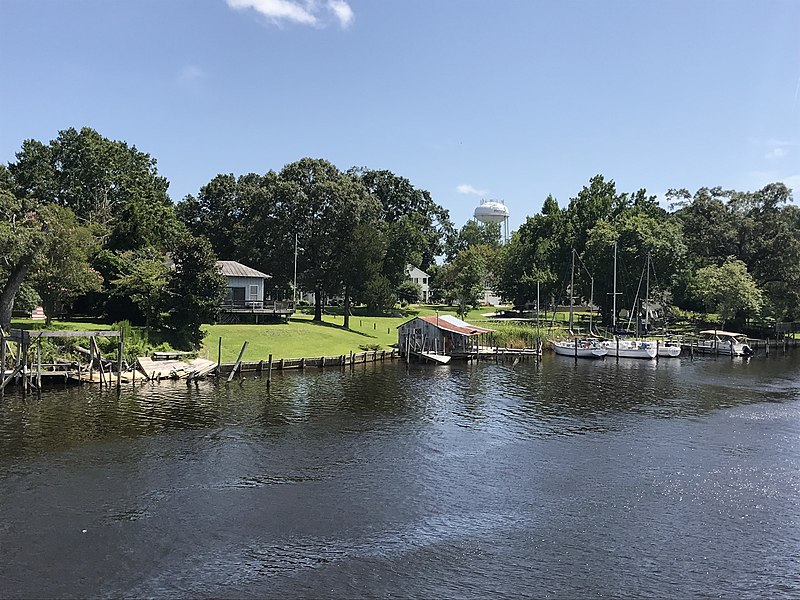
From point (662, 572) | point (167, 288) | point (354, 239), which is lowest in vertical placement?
point (662, 572)

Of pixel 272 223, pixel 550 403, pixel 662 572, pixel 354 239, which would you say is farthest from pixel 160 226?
pixel 662 572

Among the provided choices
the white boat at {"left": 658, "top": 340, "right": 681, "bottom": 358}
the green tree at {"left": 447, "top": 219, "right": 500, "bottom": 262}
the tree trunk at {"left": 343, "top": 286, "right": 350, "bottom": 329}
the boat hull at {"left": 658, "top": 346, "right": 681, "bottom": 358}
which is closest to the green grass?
the tree trunk at {"left": 343, "top": 286, "right": 350, "bottom": 329}

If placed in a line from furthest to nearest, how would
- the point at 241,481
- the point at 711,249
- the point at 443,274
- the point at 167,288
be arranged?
1. the point at 443,274
2. the point at 711,249
3. the point at 167,288
4. the point at 241,481

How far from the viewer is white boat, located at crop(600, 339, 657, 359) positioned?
7006 cm

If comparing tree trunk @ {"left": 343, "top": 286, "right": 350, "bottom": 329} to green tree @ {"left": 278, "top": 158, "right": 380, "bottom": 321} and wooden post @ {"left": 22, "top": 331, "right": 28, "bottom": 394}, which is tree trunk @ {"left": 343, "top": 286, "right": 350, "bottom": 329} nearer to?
green tree @ {"left": 278, "top": 158, "right": 380, "bottom": 321}

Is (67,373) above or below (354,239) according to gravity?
below

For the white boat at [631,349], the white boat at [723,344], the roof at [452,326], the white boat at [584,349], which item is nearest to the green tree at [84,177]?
the roof at [452,326]

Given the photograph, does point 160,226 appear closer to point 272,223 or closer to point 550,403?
point 272,223

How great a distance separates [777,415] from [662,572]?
85.0 feet

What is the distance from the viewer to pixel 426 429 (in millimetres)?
34031

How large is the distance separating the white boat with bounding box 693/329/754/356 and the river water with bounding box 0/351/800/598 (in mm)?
37617

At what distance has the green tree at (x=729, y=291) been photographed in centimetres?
8412

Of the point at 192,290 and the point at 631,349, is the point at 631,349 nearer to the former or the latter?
the point at 631,349

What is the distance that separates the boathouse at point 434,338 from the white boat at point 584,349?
37.0ft
